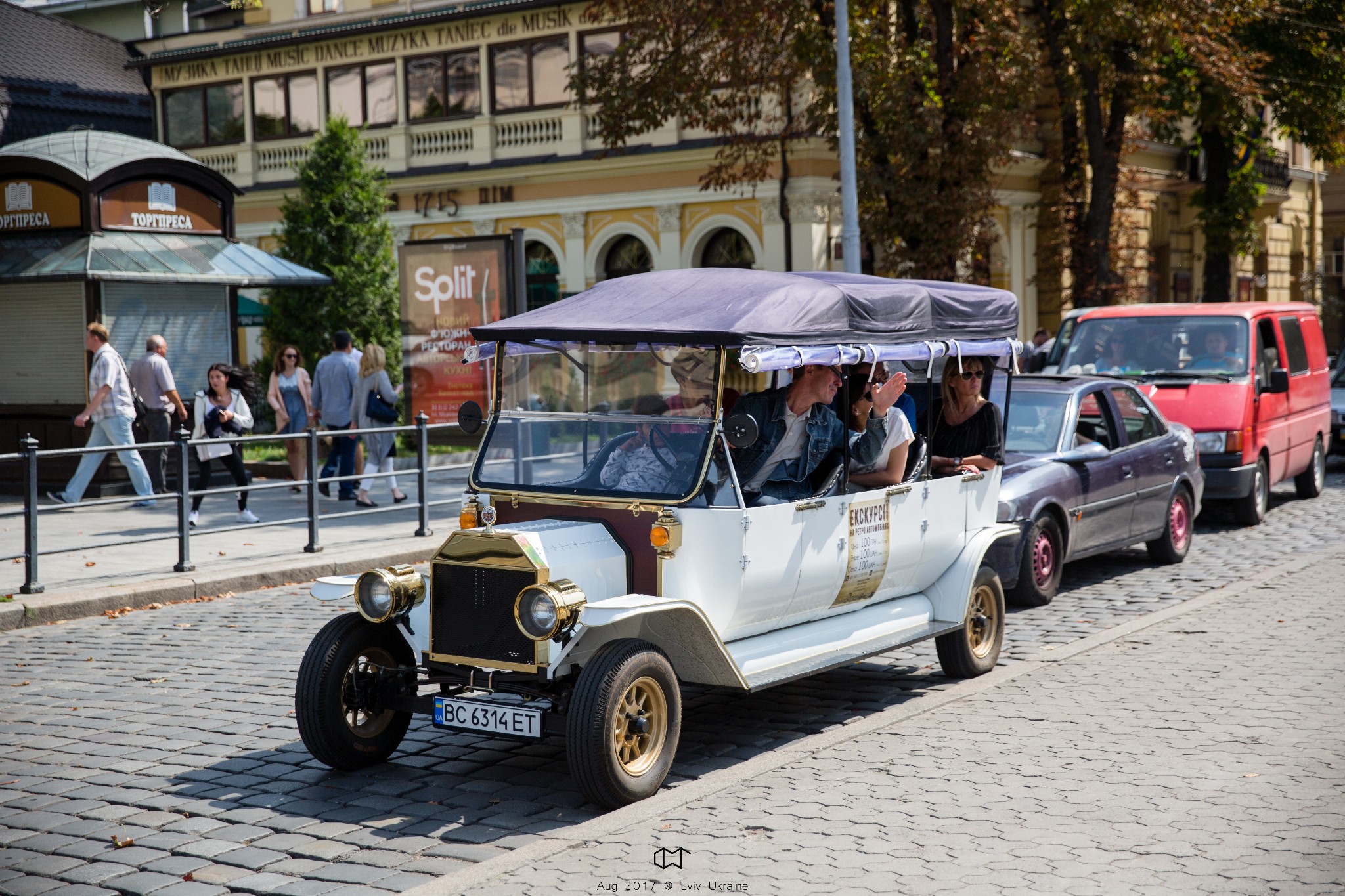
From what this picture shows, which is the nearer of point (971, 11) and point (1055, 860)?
point (1055, 860)

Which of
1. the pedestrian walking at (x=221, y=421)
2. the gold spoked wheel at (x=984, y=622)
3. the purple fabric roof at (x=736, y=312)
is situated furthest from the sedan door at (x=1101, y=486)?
the pedestrian walking at (x=221, y=421)

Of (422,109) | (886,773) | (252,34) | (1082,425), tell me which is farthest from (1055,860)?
(252,34)

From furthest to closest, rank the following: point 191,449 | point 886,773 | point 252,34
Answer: point 252,34 < point 191,449 < point 886,773

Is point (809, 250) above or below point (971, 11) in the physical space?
below

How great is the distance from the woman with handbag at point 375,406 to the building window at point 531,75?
16.2 meters

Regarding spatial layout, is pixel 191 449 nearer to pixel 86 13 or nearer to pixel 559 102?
pixel 559 102

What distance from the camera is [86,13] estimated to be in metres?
46.3

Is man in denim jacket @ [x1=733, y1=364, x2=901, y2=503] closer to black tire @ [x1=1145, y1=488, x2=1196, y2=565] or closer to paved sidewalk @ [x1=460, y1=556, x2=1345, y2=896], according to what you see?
paved sidewalk @ [x1=460, y1=556, x2=1345, y2=896]

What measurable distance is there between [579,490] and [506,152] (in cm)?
2674

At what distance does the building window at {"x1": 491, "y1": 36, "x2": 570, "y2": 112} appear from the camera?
1224 inches

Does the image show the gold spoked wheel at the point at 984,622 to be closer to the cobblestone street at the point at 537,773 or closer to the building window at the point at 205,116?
the cobblestone street at the point at 537,773

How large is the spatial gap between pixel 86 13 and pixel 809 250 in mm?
29988

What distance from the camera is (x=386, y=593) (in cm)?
607

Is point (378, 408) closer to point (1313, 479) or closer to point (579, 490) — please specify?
point (579, 490)
